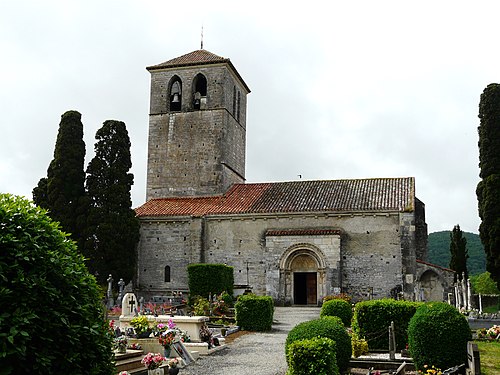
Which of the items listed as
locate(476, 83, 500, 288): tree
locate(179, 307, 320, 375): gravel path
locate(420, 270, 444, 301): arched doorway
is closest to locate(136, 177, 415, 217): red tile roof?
locate(476, 83, 500, 288): tree

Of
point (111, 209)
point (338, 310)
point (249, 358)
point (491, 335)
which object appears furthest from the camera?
point (111, 209)

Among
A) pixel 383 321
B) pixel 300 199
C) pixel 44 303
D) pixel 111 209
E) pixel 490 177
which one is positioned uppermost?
pixel 490 177

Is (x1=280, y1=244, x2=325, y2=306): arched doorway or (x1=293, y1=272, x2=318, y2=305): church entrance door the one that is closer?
(x1=280, y1=244, x2=325, y2=306): arched doorway

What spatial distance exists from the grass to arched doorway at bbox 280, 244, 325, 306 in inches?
536

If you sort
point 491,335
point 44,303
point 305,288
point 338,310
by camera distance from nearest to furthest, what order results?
1. point 44,303
2. point 491,335
3. point 338,310
4. point 305,288

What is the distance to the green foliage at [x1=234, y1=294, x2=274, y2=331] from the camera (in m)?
18.8

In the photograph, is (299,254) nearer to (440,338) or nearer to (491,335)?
(491,335)

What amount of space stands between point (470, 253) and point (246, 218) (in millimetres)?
44992

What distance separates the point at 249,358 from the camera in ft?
42.9

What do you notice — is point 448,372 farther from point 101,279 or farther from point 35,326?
point 101,279

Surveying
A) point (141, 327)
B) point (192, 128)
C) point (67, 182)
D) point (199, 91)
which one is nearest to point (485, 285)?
point (192, 128)

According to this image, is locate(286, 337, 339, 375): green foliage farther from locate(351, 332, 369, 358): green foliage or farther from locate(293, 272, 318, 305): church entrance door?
locate(293, 272, 318, 305): church entrance door

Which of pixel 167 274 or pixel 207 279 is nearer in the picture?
pixel 207 279

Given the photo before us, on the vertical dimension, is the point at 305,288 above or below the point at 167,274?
below
